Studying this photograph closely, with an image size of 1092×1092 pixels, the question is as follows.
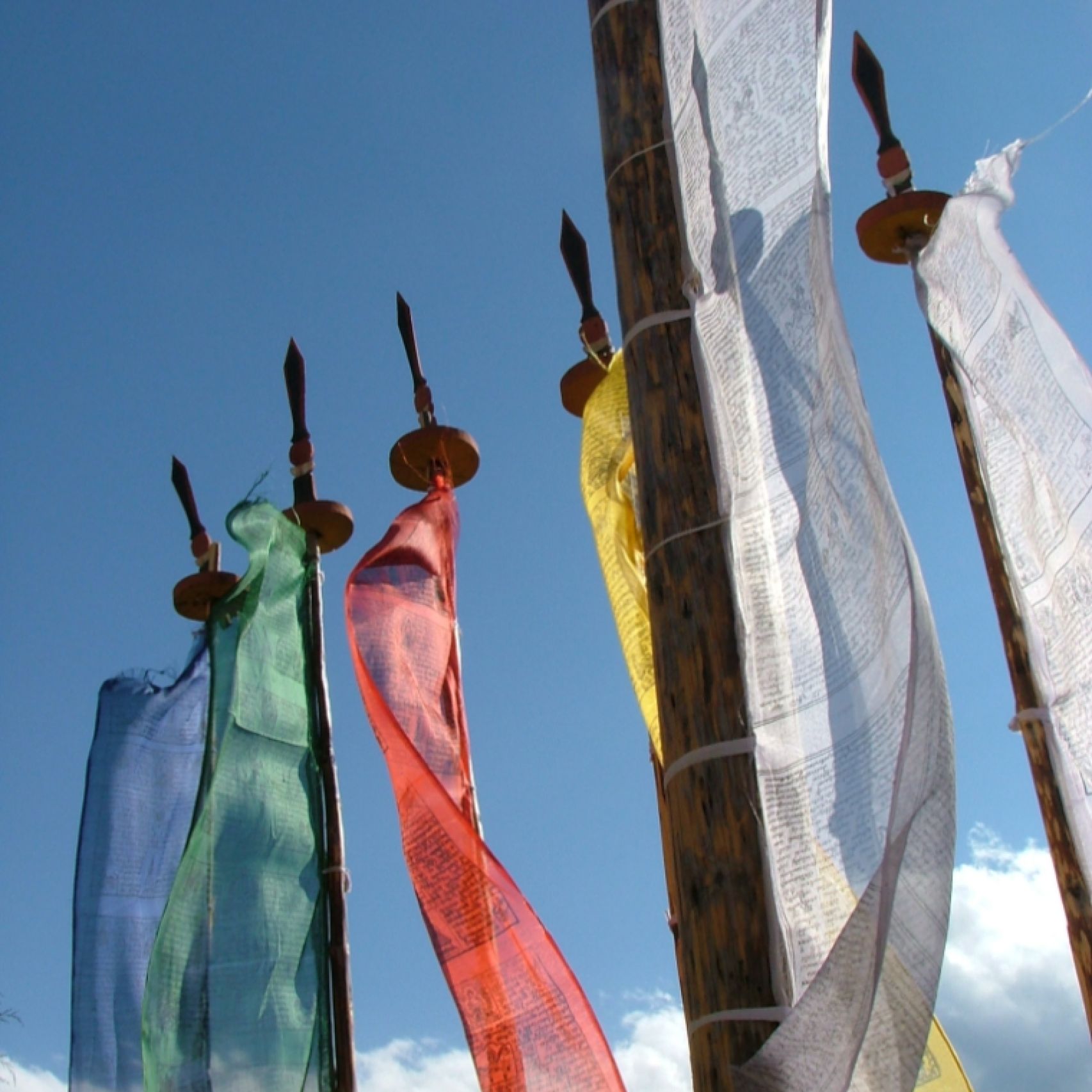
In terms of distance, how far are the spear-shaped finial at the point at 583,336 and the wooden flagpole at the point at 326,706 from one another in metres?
1.73

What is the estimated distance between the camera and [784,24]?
3502 millimetres

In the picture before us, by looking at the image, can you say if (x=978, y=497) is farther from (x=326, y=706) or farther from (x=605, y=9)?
(x=326, y=706)

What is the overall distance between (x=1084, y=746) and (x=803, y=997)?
153cm

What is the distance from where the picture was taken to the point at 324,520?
7.07 meters

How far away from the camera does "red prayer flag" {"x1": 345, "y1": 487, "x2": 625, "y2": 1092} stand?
13.5 feet

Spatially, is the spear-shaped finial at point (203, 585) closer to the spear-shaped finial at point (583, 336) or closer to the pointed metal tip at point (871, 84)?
the spear-shaped finial at point (583, 336)

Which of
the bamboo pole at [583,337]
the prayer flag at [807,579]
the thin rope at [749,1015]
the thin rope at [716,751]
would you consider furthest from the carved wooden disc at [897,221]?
the thin rope at [749,1015]

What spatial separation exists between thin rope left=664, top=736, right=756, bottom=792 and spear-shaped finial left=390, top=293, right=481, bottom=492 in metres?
3.78

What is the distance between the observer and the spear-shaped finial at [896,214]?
565 centimetres

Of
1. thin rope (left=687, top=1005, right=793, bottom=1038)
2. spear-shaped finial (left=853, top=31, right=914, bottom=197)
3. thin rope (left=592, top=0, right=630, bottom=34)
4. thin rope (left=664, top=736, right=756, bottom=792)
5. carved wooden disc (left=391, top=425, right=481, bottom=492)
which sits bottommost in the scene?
thin rope (left=687, top=1005, right=793, bottom=1038)

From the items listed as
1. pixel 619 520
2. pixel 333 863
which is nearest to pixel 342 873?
pixel 333 863

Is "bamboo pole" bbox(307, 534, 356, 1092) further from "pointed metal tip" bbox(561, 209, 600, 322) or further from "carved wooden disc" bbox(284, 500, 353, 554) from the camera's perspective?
"pointed metal tip" bbox(561, 209, 600, 322)

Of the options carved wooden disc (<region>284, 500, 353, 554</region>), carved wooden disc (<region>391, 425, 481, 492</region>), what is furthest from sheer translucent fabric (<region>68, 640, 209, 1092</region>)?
carved wooden disc (<region>391, 425, 481, 492</region>)

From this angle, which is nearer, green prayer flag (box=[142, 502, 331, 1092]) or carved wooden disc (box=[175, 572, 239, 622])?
green prayer flag (box=[142, 502, 331, 1092])
